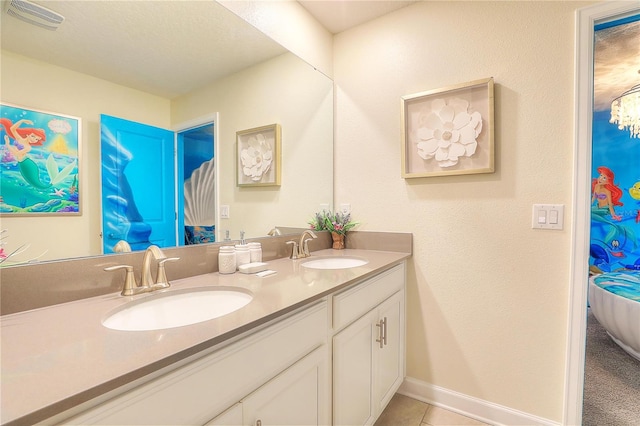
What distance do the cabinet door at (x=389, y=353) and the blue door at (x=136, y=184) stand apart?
1.09 m

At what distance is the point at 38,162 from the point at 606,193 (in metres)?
4.47

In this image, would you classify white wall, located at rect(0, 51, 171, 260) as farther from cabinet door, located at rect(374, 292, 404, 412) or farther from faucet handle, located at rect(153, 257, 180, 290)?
cabinet door, located at rect(374, 292, 404, 412)

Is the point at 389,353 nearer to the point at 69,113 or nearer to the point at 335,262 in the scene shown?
the point at 335,262

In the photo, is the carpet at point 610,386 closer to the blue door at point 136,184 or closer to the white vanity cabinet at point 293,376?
the white vanity cabinet at point 293,376

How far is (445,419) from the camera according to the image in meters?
1.59

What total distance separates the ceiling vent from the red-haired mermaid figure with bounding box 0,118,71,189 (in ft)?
0.95

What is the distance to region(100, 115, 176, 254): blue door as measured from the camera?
0.98 metres

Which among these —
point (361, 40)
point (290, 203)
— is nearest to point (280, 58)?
point (361, 40)

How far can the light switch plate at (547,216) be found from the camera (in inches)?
54.7

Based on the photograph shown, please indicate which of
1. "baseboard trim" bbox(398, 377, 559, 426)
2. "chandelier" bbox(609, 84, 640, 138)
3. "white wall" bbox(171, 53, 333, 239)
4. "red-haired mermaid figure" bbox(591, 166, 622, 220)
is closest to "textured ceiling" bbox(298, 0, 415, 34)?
"white wall" bbox(171, 53, 333, 239)

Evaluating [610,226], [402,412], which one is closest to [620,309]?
[610,226]

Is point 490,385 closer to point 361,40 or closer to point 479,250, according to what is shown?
point 479,250

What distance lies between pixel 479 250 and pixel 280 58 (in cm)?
157

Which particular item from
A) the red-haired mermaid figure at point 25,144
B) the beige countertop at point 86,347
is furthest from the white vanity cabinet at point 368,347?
the red-haired mermaid figure at point 25,144
